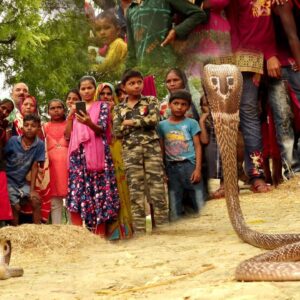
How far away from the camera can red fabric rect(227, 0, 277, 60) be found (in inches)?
299

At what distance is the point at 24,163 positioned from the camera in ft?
24.9

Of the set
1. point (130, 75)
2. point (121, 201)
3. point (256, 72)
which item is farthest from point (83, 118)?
point (256, 72)

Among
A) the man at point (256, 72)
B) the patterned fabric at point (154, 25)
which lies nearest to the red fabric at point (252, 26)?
the man at point (256, 72)

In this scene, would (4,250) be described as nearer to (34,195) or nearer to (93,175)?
(93,175)

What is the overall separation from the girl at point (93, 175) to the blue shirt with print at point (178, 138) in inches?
20.6

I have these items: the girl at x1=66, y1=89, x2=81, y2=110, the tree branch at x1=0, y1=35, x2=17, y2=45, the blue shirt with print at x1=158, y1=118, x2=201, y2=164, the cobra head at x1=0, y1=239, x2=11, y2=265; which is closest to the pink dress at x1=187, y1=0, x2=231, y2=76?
the blue shirt with print at x1=158, y1=118, x2=201, y2=164

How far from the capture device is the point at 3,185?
711cm

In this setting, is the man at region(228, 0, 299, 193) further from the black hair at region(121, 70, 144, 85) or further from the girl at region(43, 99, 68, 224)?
the girl at region(43, 99, 68, 224)

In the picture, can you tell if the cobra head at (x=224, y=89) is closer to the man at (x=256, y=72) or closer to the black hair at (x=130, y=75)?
the black hair at (x=130, y=75)

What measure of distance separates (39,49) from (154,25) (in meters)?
13.7

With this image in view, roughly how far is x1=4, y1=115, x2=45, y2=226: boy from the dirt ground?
1222mm

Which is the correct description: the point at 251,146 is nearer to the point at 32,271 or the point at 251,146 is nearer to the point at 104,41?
the point at 104,41

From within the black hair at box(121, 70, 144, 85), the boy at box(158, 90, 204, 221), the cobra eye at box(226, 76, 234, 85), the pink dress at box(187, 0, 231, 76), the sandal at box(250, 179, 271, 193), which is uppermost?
the pink dress at box(187, 0, 231, 76)

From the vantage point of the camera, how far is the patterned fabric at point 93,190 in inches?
272
